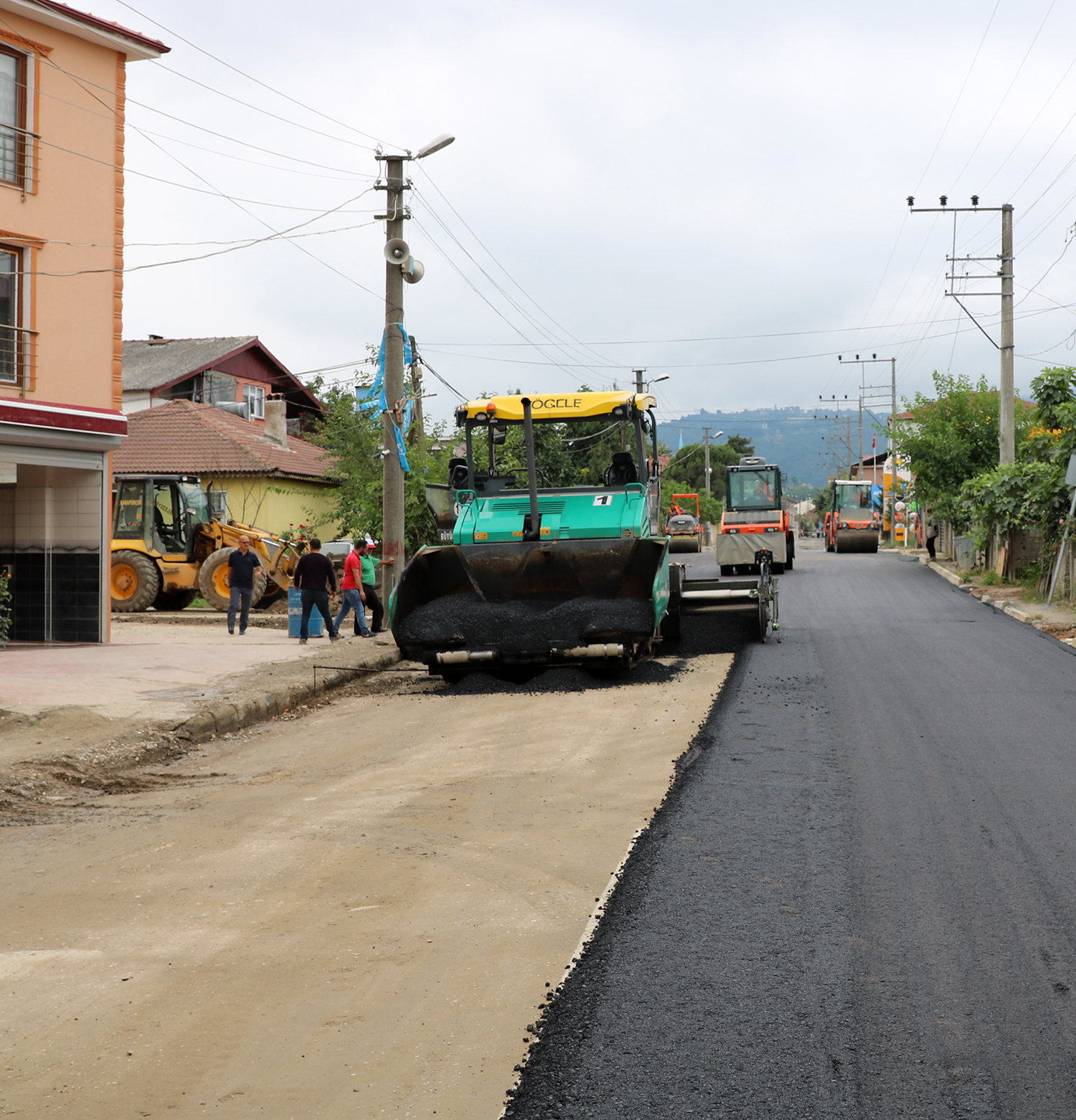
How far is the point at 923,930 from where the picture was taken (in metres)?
5.03

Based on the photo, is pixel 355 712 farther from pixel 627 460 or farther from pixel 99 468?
pixel 99 468

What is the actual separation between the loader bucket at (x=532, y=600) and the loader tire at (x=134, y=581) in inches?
488

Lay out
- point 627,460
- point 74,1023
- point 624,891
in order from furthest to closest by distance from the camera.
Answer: point 627,460
point 624,891
point 74,1023

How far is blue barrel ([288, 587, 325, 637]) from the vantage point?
19.1 meters

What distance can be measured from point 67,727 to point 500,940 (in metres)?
6.54

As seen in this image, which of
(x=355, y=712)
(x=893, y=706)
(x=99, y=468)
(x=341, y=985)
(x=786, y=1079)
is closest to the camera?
(x=786, y=1079)

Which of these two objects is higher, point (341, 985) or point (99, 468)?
point (99, 468)

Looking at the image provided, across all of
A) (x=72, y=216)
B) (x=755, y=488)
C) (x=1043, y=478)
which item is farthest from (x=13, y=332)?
(x=755, y=488)

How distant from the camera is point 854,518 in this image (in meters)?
49.9

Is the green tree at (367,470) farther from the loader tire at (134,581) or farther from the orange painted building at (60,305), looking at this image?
the orange painted building at (60,305)

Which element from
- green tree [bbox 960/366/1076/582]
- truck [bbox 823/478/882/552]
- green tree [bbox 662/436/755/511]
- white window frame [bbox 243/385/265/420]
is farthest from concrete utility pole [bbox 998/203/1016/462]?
green tree [bbox 662/436/755/511]

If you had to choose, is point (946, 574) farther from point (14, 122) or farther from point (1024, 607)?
point (14, 122)

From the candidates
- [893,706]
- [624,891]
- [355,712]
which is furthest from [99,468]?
[624,891]

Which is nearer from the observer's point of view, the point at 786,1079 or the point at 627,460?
the point at 786,1079
